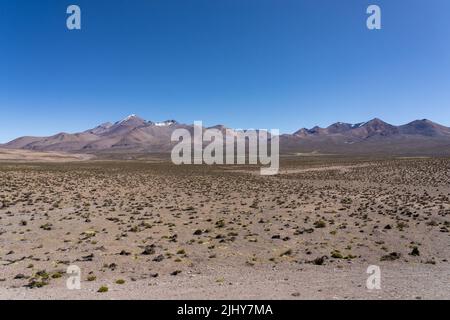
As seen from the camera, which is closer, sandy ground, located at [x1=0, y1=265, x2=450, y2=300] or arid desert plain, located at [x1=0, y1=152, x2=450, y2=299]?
sandy ground, located at [x1=0, y1=265, x2=450, y2=300]

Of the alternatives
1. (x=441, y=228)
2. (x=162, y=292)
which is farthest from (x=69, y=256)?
(x=441, y=228)

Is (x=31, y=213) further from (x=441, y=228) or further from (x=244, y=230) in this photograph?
(x=441, y=228)

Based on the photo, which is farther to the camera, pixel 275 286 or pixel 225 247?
pixel 225 247

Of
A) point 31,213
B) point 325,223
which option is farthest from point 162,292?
point 31,213

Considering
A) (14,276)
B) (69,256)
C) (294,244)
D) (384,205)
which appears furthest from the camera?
(384,205)

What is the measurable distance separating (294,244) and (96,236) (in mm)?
9324

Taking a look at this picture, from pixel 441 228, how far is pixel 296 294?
12.3 metres

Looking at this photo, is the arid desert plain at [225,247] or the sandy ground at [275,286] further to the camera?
the arid desert plain at [225,247]

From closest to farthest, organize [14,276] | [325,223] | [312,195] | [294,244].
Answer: [14,276] < [294,244] < [325,223] < [312,195]

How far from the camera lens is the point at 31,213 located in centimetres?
2250

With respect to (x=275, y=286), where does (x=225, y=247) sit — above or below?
below
